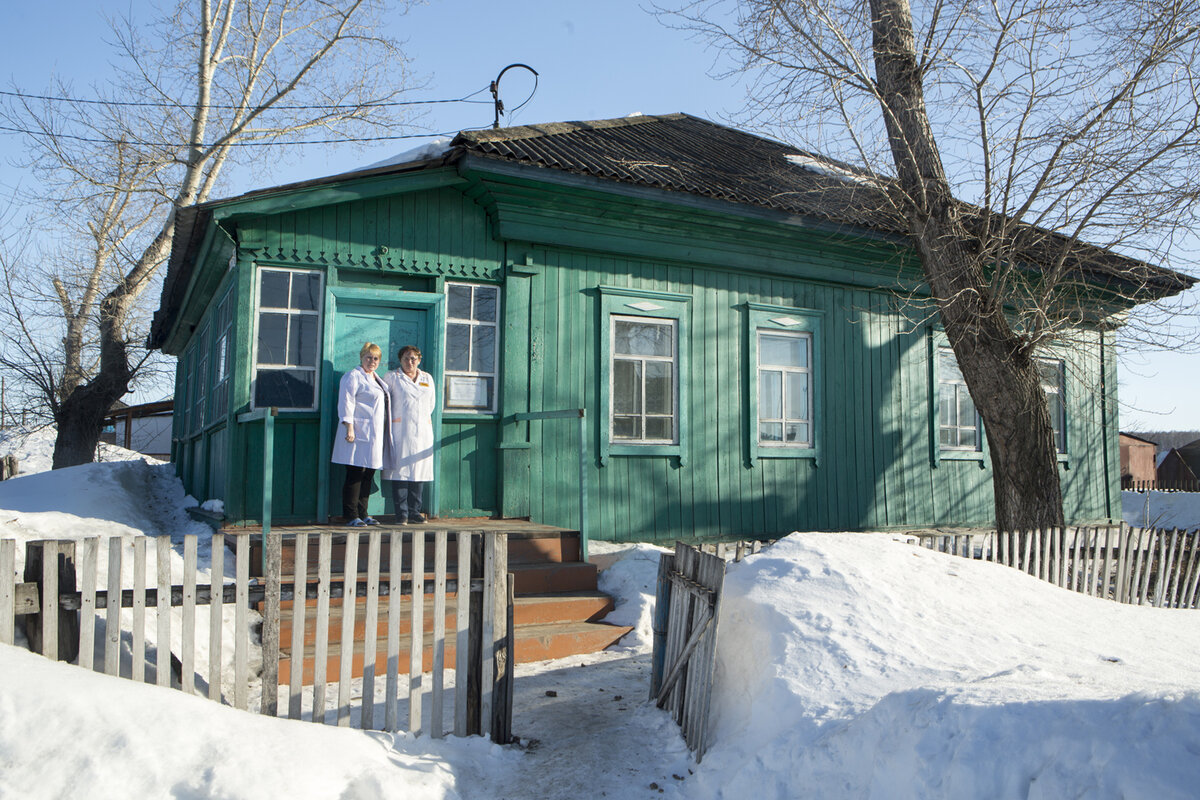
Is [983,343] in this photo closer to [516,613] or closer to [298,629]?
[516,613]

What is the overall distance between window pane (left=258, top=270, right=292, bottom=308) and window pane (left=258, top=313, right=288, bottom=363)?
0.35 ft

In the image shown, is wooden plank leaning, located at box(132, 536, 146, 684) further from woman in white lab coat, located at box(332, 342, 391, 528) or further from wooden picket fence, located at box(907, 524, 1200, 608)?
wooden picket fence, located at box(907, 524, 1200, 608)

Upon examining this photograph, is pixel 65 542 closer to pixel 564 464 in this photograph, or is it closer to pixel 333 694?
pixel 333 694

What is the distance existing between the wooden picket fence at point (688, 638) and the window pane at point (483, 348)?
3586mm

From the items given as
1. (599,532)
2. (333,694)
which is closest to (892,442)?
(599,532)

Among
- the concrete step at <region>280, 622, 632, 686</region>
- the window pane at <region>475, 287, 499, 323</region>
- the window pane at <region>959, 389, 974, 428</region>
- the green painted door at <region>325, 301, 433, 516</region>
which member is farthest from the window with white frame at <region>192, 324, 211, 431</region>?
the window pane at <region>959, 389, 974, 428</region>

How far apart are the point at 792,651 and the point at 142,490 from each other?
916 cm

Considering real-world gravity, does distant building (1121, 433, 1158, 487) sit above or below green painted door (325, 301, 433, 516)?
below

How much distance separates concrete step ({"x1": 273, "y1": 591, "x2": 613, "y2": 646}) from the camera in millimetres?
5496

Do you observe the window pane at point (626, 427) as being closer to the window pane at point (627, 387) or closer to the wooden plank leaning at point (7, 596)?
the window pane at point (627, 387)

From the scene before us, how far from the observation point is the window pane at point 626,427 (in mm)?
8789

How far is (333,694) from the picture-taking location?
5172mm

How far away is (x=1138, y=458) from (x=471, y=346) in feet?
133

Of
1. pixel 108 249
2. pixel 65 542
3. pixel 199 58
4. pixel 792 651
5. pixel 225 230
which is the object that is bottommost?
pixel 792 651
